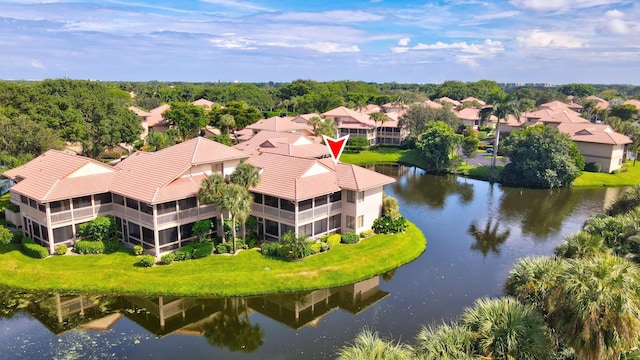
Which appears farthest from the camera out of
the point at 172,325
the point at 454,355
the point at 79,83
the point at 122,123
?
the point at 79,83

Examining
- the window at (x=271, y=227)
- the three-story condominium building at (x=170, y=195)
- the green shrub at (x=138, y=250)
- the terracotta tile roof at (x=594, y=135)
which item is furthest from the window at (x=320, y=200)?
the terracotta tile roof at (x=594, y=135)

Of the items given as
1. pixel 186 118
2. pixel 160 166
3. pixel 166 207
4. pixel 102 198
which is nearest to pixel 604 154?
pixel 160 166

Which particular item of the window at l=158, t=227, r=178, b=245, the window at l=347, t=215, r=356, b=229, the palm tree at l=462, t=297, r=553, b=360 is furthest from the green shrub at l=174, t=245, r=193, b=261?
the palm tree at l=462, t=297, r=553, b=360

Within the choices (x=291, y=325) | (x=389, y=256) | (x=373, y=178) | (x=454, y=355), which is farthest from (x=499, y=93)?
(x=454, y=355)

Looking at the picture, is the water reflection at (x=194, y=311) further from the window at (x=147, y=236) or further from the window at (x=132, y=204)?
the window at (x=132, y=204)

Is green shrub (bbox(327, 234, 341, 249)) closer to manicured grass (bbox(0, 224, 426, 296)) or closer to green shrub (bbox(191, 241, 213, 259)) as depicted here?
manicured grass (bbox(0, 224, 426, 296))

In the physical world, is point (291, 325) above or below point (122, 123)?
below

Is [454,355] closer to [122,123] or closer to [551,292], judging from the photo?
[551,292]

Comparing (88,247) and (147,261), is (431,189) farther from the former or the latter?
(88,247)
